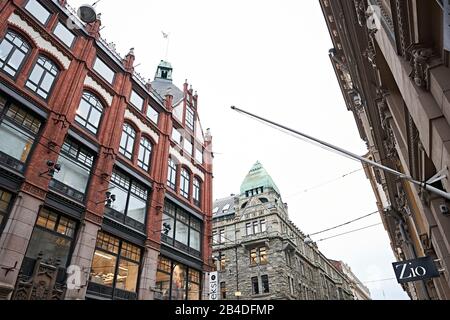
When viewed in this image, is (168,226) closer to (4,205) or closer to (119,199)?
(119,199)

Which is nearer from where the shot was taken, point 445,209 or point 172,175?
point 445,209

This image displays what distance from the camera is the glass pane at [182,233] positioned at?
76.6ft

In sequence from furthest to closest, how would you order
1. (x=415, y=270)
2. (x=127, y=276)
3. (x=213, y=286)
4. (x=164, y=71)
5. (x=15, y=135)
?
(x=164, y=71) → (x=213, y=286) → (x=127, y=276) → (x=15, y=135) → (x=415, y=270)

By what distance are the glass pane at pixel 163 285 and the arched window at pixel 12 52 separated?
48.8 ft

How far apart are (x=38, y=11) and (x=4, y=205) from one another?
1169 cm

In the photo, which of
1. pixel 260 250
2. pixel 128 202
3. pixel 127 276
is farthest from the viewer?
pixel 260 250

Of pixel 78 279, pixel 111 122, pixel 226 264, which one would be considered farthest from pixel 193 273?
pixel 226 264

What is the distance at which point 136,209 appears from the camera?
66.0ft

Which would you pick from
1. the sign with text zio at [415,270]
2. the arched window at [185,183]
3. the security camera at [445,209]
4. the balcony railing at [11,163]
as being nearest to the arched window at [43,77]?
the balcony railing at [11,163]

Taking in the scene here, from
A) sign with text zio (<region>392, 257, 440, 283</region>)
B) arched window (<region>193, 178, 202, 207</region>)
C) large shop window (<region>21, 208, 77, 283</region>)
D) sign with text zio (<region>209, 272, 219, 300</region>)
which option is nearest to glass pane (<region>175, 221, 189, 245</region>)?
arched window (<region>193, 178, 202, 207</region>)

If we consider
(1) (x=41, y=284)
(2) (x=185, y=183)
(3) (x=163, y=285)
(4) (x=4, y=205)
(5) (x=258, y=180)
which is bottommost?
(1) (x=41, y=284)

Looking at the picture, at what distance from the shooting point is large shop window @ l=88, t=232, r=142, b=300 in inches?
631

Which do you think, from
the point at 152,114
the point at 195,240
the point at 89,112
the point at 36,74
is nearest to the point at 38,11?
the point at 36,74

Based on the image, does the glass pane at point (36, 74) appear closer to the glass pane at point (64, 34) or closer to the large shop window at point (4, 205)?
the glass pane at point (64, 34)
